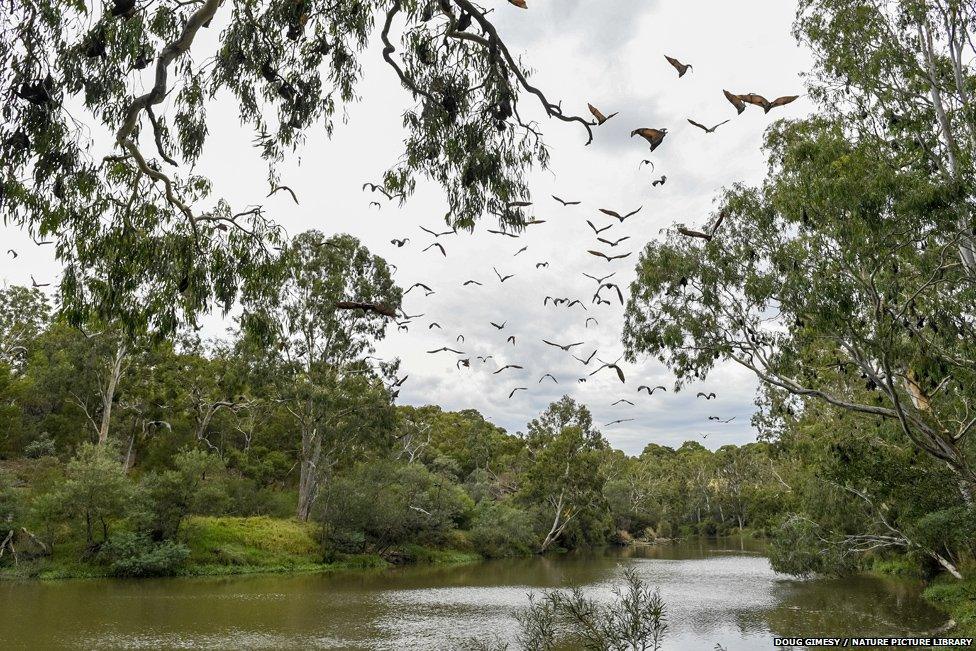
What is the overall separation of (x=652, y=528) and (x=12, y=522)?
46.2 metres

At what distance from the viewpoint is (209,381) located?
31.8 m

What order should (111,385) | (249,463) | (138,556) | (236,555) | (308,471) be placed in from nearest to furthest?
(138,556) → (236,555) → (308,471) → (111,385) → (249,463)

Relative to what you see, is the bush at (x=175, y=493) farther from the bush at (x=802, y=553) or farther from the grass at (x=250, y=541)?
the bush at (x=802, y=553)

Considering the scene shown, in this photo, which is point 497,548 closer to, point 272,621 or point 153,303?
point 272,621

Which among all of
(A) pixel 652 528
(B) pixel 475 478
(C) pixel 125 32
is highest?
(C) pixel 125 32

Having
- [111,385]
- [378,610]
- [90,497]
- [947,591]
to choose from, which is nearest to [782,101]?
[378,610]

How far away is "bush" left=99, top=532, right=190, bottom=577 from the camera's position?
63.7 feet

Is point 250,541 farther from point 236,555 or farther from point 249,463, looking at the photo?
point 249,463

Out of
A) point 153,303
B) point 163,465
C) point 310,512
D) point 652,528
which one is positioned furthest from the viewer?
point 652,528

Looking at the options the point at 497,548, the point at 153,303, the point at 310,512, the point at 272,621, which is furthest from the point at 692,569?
the point at 153,303

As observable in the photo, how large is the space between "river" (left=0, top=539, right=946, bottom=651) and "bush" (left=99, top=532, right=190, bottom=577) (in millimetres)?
1127

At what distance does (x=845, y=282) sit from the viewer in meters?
9.30

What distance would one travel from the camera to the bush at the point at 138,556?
1942 cm

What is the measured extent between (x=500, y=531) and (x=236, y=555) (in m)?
14.0
